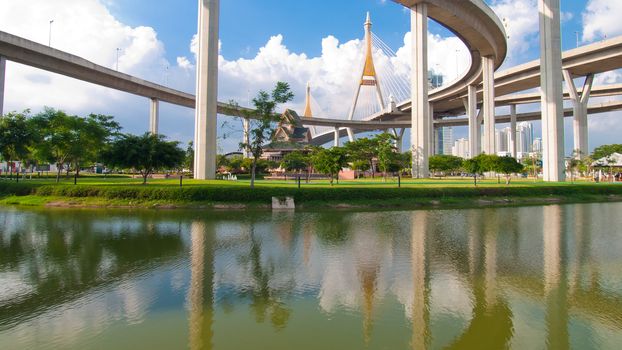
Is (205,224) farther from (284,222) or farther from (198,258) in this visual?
(198,258)

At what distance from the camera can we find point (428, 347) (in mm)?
5660

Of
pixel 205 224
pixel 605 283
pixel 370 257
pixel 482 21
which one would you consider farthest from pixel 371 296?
pixel 482 21

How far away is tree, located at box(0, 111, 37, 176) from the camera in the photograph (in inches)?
1310

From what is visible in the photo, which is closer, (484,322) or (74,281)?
(484,322)

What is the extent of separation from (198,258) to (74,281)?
334cm

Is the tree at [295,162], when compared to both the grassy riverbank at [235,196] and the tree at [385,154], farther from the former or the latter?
the grassy riverbank at [235,196]

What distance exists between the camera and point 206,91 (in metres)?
40.5

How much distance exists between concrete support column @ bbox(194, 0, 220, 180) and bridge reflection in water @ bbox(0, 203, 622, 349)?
80.7 feet

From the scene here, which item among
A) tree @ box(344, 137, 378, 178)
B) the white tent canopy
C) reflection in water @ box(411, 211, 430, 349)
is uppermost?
tree @ box(344, 137, 378, 178)

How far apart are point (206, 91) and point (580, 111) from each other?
76976 mm

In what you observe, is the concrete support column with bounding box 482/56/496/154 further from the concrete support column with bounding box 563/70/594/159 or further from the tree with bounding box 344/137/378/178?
the tree with bounding box 344/137/378/178

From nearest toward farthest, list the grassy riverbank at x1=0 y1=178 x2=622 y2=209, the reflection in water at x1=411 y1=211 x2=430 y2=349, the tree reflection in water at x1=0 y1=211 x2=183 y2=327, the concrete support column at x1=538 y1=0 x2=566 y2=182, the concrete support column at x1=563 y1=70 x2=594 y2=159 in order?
1. the reflection in water at x1=411 y1=211 x2=430 y2=349
2. the tree reflection in water at x1=0 y1=211 x2=183 y2=327
3. the grassy riverbank at x1=0 y1=178 x2=622 y2=209
4. the concrete support column at x1=538 y1=0 x2=566 y2=182
5. the concrete support column at x1=563 y1=70 x2=594 y2=159

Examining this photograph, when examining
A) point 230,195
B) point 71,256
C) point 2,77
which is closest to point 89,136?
point 2,77

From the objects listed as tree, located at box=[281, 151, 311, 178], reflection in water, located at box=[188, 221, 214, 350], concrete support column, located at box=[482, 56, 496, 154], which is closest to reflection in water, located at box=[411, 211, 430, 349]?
reflection in water, located at box=[188, 221, 214, 350]
